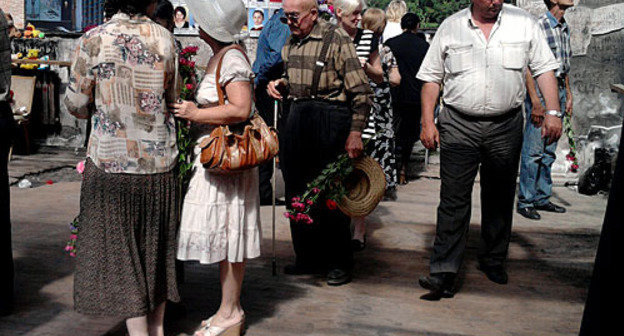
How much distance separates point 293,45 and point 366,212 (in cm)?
129

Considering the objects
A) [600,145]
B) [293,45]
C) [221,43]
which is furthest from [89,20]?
[221,43]

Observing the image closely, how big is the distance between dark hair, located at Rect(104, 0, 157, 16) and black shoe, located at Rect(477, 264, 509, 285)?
3299 mm

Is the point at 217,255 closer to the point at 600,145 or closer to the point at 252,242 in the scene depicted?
the point at 252,242

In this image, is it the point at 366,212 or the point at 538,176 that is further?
the point at 538,176

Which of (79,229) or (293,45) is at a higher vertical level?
(293,45)

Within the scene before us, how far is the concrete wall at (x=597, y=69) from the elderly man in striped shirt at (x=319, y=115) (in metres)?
5.37

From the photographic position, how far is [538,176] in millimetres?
7891

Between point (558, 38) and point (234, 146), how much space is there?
16.0ft

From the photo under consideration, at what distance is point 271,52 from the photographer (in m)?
6.47

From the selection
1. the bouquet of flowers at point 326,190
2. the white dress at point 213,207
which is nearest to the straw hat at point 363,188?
the bouquet of flowers at point 326,190

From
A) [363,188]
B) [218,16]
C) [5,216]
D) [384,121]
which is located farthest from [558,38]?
[5,216]

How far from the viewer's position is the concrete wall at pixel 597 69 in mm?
9203

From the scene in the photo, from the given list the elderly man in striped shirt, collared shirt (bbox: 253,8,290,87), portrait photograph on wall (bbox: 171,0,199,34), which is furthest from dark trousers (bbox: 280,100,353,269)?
→ portrait photograph on wall (bbox: 171,0,199,34)

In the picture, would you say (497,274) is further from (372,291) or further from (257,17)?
(257,17)
